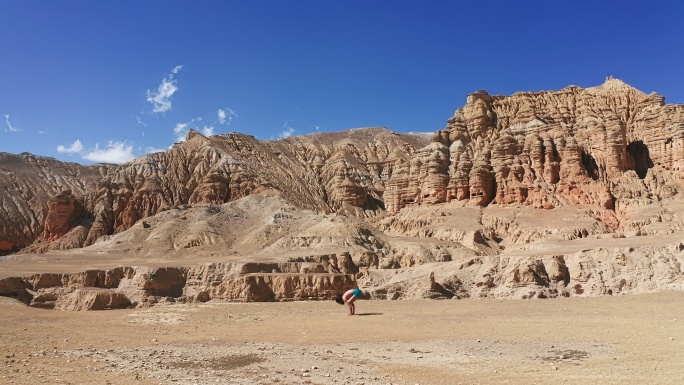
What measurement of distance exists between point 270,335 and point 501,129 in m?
73.1

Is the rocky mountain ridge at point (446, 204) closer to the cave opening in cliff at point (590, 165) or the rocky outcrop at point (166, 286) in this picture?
the cave opening in cliff at point (590, 165)

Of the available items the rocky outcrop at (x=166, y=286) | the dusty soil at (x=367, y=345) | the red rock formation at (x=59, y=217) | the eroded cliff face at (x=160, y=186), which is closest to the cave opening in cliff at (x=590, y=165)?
the eroded cliff face at (x=160, y=186)

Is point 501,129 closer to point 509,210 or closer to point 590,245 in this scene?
point 509,210

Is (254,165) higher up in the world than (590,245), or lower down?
higher up

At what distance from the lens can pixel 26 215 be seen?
103 meters

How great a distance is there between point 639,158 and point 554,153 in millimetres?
11330

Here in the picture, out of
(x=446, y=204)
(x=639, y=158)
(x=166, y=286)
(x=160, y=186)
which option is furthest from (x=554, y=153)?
(x=160, y=186)

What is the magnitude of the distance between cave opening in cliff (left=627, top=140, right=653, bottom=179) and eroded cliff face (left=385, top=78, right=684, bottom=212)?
0.40 ft

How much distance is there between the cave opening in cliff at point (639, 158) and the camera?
77.8m

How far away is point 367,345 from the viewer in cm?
2041

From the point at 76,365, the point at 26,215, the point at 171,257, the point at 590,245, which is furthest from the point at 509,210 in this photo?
the point at 26,215

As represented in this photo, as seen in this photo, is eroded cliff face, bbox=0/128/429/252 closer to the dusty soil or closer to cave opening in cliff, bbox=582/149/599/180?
cave opening in cliff, bbox=582/149/599/180

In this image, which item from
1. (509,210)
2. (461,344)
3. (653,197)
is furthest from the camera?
(509,210)

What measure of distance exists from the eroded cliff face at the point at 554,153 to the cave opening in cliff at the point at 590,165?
135mm
